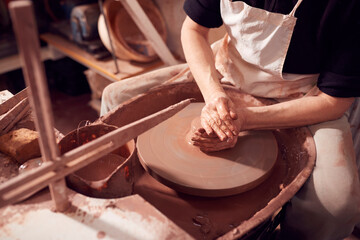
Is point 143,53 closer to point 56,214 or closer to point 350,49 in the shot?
point 350,49

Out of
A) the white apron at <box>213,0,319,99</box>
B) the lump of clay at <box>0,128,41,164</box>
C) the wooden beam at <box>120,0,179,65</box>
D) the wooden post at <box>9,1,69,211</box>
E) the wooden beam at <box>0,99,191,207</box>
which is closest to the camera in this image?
the wooden post at <box>9,1,69,211</box>

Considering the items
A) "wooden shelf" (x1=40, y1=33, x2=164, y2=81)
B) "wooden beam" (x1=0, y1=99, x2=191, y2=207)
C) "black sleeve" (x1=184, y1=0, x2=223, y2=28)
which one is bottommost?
"wooden shelf" (x1=40, y1=33, x2=164, y2=81)

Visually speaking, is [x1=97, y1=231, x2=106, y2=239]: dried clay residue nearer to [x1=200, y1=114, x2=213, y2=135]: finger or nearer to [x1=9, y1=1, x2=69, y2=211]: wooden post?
[x1=9, y1=1, x2=69, y2=211]: wooden post

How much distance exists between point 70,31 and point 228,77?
208cm

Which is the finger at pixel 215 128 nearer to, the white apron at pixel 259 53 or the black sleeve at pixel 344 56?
the white apron at pixel 259 53

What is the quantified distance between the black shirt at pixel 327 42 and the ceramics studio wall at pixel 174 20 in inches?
49.0

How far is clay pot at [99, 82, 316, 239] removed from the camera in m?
1.15

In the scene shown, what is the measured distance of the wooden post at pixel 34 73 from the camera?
638 millimetres

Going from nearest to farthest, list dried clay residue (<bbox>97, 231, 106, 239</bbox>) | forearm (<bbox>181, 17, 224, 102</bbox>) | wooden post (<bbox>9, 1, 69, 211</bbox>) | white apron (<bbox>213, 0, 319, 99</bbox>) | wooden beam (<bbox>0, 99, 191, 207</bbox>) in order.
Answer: wooden post (<bbox>9, 1, 69, 211</bbox>), wooden beam (<bbox>0, 99, 191, 207</bbox>), dried clay residue (<bbox>97, 231, 106, 239</bbox>), white apron (<bbox>213, 0, 319, 99</bbox>), forearm (<bbox>181, 17, 224, 102</bbox>)

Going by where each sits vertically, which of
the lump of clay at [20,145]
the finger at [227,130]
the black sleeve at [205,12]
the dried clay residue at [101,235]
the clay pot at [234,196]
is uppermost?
the black sleeve at [205,12]

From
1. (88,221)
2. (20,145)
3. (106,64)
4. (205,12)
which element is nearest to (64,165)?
(88,221)

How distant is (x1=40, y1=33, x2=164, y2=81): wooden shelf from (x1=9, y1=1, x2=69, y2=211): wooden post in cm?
186

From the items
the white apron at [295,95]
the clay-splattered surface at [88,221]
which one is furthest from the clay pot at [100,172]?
the white apron at [295,95]

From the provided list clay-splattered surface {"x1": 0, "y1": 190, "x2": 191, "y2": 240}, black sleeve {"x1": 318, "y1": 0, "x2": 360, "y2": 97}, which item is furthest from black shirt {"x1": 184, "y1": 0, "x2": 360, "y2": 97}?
clay-splattered surface {"x1": 0, "y1": 190, "x2": 191, "y2": 240}
